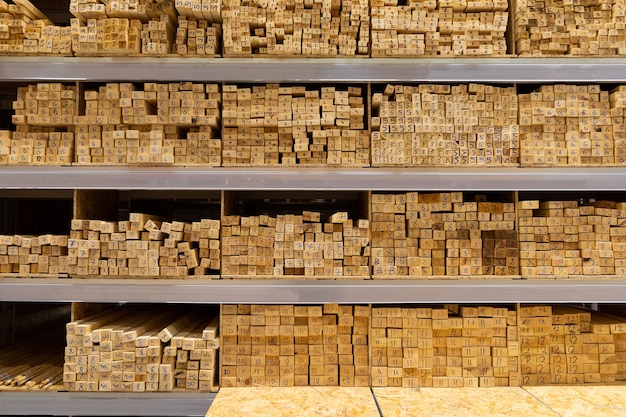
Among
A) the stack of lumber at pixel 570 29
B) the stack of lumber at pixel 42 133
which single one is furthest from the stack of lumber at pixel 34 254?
the stack of lumber at pixel 570 29

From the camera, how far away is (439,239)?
3264 millimetres

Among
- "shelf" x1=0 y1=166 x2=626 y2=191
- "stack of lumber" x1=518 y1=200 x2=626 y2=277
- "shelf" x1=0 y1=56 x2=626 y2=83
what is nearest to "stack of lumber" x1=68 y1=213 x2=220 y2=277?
"shelf" x1=0 y1=166 x2=626 y2=191

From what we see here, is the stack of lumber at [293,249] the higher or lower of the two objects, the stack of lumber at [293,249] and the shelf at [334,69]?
the lower

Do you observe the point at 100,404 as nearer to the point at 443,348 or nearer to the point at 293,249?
the point at 293,249

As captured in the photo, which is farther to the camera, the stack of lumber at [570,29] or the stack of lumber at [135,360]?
the stack of lumber at [570,29]

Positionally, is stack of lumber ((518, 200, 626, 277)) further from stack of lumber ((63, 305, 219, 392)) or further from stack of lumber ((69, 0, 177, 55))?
stack of lumber ((69, 0, 177, 55))

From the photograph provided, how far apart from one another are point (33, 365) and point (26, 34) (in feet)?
8.88

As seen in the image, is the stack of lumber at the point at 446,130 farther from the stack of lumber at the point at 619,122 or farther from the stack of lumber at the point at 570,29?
the stack of lumber at the point at 619,122

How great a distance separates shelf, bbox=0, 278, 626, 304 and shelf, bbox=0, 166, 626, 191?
0.73 meters

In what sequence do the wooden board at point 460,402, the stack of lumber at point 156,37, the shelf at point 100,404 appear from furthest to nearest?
the stack of lumber at point 156,37 → the shelf at point 100,404 → the wooden board at point 460,402

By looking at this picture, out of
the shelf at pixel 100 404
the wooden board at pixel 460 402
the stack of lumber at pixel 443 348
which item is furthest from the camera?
the stack of lumber at pixel 443 348

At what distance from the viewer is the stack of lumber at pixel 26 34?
3.29m

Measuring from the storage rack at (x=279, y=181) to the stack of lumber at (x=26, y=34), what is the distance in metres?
0.10

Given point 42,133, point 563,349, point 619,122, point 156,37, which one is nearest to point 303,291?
point 563,349
